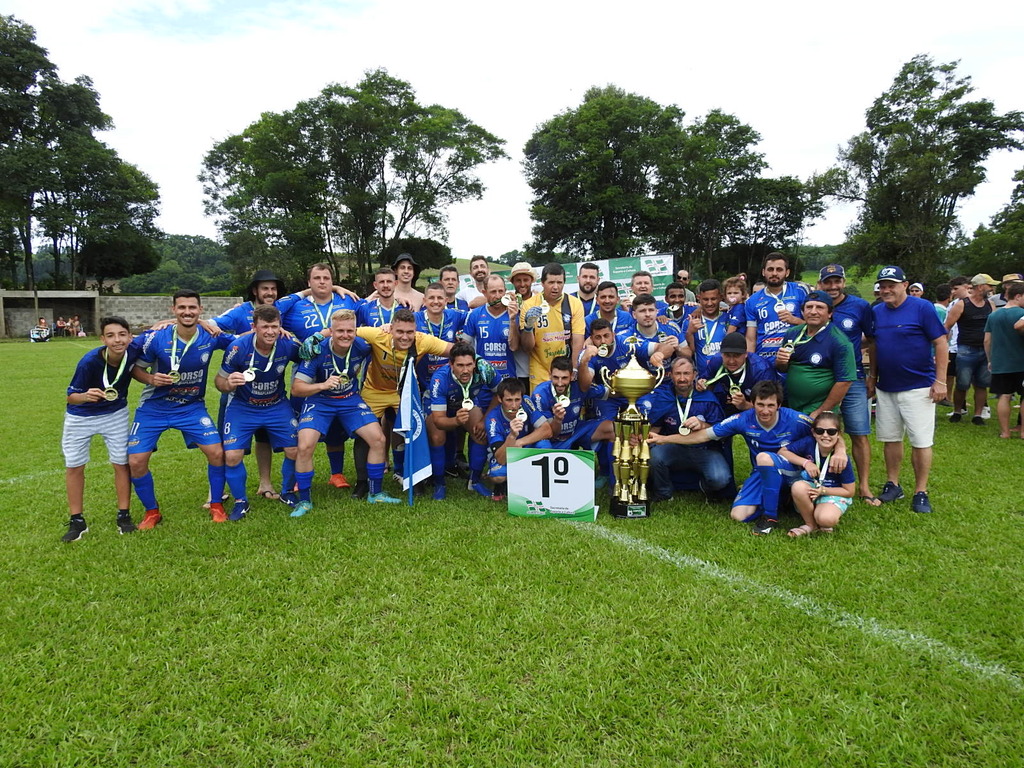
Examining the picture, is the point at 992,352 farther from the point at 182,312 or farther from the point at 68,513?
the point at 68,513

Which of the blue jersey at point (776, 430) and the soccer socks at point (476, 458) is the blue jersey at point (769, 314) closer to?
the blue jersey at point (776, 430)

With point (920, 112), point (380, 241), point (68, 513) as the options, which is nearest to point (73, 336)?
point (380, 241)

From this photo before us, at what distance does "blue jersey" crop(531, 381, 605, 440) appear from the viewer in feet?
17.3

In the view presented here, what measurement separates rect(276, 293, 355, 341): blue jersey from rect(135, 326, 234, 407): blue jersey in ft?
2.46

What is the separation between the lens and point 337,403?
17.3 ft

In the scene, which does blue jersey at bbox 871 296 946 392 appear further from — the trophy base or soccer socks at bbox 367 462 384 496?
soccer socks at bbox 367 462 384 496

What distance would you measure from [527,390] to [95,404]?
12.2ft

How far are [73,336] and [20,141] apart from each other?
13.0 meters

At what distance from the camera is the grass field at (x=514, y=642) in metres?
2.38

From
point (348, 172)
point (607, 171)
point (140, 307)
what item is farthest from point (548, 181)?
point (140, 307)

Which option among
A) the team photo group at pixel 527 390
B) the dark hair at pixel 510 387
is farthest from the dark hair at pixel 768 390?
the dark hair at pixel 510 387

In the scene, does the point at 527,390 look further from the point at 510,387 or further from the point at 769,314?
the point at 769,314

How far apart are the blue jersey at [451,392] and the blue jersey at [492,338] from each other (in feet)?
0.75

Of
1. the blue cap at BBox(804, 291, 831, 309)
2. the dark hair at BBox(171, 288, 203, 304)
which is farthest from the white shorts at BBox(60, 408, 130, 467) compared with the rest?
the blue cap at BBox(804, 291, 831, 309)
